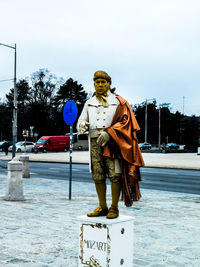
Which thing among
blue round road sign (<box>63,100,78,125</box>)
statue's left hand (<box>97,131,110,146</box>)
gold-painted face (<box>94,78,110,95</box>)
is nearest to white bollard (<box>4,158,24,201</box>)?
blue round road sign (<box>63,100,78,125</box>)

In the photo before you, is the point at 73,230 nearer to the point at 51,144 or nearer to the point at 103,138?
the point at 103,138

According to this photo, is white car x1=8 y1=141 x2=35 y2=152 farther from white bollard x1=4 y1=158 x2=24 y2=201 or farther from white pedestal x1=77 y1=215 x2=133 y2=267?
white pedestal x1=77 y1=215 x2=133 y2=267

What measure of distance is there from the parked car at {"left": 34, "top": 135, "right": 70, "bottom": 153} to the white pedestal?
170ft

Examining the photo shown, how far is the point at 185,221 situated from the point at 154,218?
609 mm

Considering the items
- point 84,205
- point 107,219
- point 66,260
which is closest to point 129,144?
point 107,219

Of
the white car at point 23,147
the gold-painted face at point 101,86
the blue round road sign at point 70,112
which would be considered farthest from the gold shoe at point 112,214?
the white car at point 23,147

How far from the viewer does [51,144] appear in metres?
56.9

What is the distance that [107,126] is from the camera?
Result: 4.20 meters

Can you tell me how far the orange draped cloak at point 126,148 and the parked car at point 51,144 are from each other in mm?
51859

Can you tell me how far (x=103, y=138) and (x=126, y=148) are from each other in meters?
0.25

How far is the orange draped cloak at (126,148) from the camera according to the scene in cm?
404

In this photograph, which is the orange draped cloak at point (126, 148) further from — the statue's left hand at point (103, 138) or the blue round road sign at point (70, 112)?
the blue round road sign at point (70, 112)

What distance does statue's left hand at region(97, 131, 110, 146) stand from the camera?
4.02 metres

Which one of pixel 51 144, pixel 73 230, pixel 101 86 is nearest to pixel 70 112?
pixel 73 230
